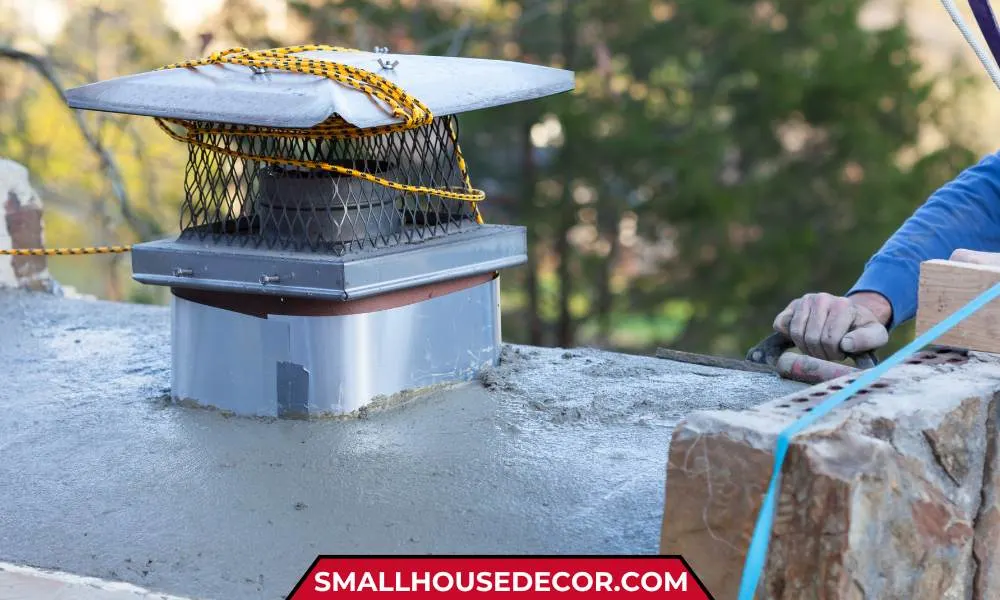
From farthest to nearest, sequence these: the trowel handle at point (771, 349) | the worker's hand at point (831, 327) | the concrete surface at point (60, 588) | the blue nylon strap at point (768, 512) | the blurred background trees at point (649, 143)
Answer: the blurred background trees at point (649, 143), the trowel handle at point (771, 349), the worker's hand at point (831, 327), the concrete surface at point (60, 588), the blue nylon strap at point (768, 512)

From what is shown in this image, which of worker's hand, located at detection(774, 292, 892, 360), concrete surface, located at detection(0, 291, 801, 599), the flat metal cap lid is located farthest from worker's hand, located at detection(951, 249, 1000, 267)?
the flat metal cap lid

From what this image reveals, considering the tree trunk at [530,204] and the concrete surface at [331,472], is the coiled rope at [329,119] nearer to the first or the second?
the concrete surface at [331,472]

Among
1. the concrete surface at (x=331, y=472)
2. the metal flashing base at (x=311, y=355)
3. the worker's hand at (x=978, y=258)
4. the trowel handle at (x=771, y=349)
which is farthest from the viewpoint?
the trowel handle at (x=771, y=349)

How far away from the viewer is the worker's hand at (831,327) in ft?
9.60

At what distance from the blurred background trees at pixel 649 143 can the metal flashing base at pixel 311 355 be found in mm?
10026

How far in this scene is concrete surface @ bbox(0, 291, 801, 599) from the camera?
2.23 m

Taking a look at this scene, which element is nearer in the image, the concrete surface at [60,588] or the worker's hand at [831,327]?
the concrete surface at [60,588]

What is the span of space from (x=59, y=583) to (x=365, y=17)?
12.1 metres

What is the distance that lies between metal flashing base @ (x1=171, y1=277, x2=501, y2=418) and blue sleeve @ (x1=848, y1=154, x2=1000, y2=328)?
3.89 ft

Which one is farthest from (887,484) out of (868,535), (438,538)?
(438,538)

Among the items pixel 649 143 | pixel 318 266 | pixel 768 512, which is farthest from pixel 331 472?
pixel 649 143

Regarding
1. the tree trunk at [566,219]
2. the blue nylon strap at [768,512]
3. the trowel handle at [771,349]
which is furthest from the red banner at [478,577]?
the tree trunk at [566,219]

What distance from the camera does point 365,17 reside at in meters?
13.5

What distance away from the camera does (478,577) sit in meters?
2.14
